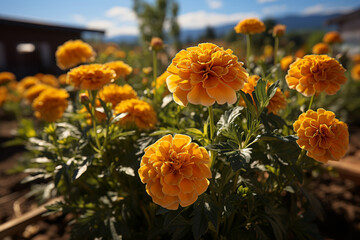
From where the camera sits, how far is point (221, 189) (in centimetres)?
90

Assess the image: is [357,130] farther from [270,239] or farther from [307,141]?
[307,141]

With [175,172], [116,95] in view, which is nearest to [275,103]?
[175,172]

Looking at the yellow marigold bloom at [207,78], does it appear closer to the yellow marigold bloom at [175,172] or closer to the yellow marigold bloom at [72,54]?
the yellow marigold bloom at [175,172]

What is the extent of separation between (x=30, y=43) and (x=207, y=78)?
42.3 ft

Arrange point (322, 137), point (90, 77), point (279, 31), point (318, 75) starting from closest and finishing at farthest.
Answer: point (322, 137), point (318, 75), point (90, 77), point (279, 31)

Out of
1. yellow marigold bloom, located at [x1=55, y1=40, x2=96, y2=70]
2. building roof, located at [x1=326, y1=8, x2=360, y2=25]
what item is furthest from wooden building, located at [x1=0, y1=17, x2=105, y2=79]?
building roof, located at [x1=326, y1=8, x2=360, y2=25]

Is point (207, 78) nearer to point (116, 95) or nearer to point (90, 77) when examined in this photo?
point (90, 77)

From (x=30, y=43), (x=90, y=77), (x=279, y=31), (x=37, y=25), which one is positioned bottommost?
(x=30, y=43)

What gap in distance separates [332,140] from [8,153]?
4077mm

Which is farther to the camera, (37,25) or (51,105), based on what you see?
(37,25)

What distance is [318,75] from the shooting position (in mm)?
928

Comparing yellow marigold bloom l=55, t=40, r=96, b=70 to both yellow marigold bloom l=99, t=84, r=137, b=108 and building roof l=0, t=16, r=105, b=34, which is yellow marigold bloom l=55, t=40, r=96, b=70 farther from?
building roof l=0, t=16, r=105, b=34

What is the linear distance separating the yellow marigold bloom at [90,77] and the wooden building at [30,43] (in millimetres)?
10218

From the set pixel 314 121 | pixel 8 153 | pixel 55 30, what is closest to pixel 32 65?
pixel 55 30
